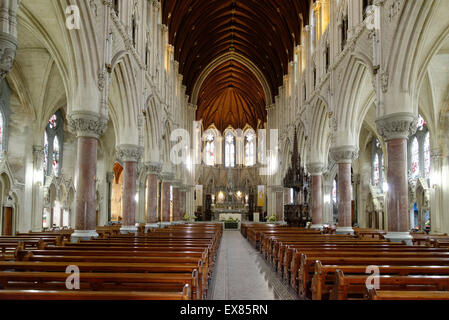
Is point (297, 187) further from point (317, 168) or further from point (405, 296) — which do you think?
point (405, 296)

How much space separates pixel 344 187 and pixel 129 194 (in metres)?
10.0

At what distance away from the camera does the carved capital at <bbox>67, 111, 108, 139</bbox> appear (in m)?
12.6

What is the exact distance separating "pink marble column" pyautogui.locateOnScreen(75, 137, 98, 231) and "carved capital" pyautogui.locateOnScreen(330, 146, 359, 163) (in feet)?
36.2

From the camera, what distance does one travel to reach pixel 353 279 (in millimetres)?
5316

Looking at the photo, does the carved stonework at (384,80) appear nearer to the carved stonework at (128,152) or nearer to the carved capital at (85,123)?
the carved capital at (85,123)

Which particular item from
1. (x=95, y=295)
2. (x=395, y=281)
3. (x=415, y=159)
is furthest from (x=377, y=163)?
(x=95, y=295)

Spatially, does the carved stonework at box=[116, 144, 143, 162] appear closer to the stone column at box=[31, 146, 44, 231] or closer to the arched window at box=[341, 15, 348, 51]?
the stone column at box=[31, 146, 44, 231]

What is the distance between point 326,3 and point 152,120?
12.6m

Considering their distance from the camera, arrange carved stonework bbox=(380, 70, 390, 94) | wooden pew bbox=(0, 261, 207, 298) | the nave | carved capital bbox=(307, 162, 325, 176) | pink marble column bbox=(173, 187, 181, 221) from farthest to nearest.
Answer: pink marble column bbox=(173, 187, 181, 221) < carved capital bbox=(307, 162, 325, 176) < carved stonework bbox=(380, 70, 390, 94) < wooden pew bbox=(0, 261, 207, 298) < the nave

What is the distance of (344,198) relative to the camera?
1838 cm

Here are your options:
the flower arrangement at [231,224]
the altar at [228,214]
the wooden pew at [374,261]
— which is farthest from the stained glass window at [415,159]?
the altar at [228,214]

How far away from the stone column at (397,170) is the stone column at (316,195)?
1036 centimetres

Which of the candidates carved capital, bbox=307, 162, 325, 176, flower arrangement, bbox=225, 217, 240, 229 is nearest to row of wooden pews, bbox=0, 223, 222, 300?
carved capital, bbox=307, 162, 325, 176
